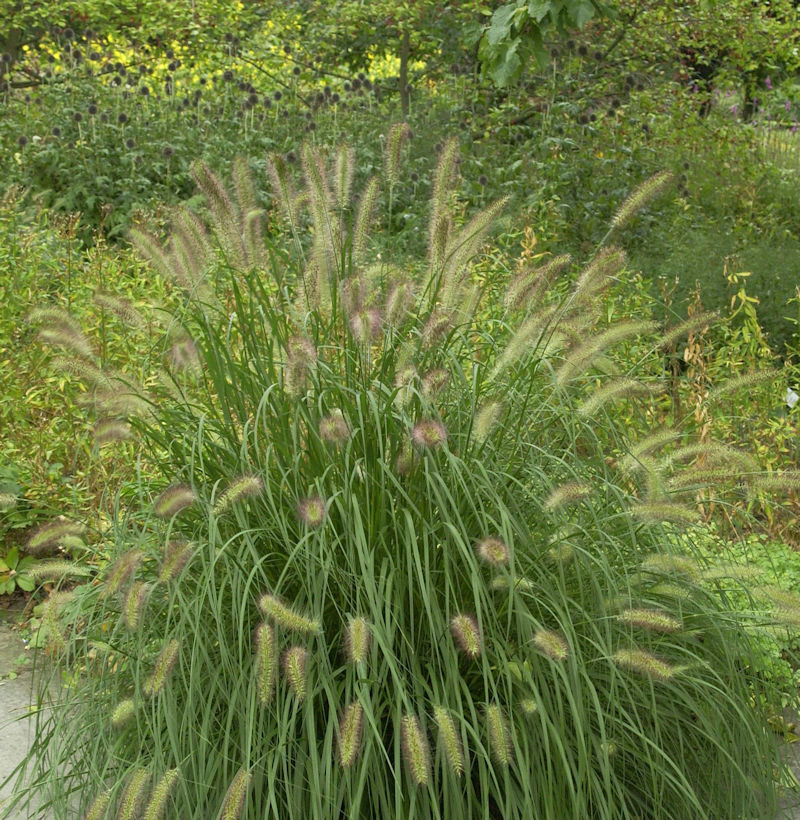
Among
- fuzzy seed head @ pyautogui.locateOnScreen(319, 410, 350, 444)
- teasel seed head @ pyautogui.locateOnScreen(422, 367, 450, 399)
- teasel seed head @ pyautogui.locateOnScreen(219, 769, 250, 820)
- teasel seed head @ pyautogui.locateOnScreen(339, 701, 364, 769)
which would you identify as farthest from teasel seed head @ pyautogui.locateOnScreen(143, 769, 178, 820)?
teasel seed head @ pyautogui.locateOnScreen(422, 367, 450, 399)

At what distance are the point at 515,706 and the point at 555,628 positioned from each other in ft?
0.80

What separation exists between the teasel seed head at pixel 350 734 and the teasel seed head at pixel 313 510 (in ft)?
1.25

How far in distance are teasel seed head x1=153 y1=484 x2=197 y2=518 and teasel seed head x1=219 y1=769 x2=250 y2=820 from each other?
56 centimetres

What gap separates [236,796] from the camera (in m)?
2.14

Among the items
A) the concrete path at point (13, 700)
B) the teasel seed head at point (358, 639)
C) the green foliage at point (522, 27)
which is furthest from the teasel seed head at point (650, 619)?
the green foliage at point (522, 27)

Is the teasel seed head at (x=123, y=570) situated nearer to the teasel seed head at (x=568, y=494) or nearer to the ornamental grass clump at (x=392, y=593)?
the ornamental grass clump at (x=392, y=593)

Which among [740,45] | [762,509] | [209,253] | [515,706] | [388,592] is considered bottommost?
[762,509]

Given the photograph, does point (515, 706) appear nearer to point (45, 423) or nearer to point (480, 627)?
point (480, 627)

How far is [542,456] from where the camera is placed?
9.35 feet

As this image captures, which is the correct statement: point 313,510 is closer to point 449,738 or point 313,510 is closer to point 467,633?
point 467,633

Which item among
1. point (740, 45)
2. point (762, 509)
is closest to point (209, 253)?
point (762, 509)

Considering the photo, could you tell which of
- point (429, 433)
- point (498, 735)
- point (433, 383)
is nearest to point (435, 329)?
point (433, 383)

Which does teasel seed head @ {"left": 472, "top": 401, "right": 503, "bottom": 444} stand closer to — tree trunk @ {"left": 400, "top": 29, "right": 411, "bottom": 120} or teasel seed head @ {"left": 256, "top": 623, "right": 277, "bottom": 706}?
teasel seed head @ {"left": 256, "top": 623, "right": 277, "bottom": 706}

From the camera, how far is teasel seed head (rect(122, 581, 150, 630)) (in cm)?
221
